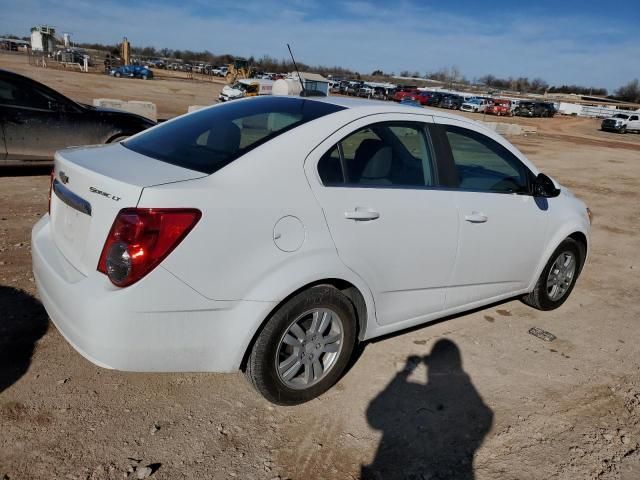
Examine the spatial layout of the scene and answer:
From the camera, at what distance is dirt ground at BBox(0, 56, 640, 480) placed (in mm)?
2547

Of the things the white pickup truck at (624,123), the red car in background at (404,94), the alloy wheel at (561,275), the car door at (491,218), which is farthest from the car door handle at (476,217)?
→ the red car in background at (404,94)

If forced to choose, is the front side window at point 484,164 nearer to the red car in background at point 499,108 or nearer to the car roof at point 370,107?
the car roof at point 370,107

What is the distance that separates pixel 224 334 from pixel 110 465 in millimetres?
788

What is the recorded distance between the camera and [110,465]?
244 cm

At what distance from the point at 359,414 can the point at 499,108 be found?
2174 inches

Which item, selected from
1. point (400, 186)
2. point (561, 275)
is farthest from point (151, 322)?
point (561, 275)

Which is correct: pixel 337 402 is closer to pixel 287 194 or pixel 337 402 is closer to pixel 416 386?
pixel 416 386

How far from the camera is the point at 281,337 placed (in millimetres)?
2732

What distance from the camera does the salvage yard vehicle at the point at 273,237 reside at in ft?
7.80

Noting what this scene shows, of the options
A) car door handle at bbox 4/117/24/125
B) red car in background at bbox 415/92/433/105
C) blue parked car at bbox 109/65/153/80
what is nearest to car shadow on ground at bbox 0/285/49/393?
car door handle at bbox 4/117/24/125

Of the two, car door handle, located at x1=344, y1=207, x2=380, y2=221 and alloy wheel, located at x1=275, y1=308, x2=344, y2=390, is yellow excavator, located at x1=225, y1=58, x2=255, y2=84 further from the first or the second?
alloy wheel, located at x1=275, y1=308, x2=344, y2=390

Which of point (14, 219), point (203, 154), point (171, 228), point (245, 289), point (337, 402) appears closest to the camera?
point (171, 228)

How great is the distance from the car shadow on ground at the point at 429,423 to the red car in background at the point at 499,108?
54206 mm

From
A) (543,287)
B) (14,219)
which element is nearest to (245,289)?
(543,287)
